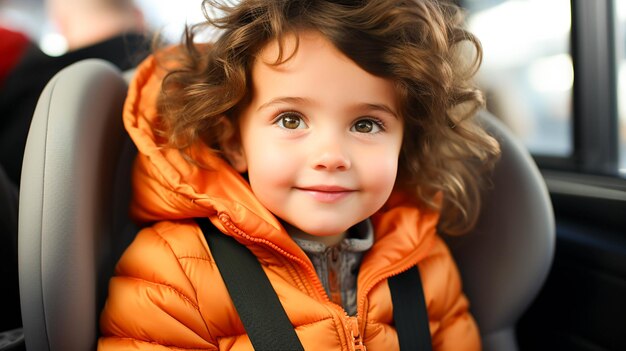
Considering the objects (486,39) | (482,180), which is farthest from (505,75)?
(482,180)

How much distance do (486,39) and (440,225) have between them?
1.40 meters

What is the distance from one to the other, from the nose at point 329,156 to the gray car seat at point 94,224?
15.1 inches

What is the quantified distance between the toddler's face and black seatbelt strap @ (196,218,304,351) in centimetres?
10

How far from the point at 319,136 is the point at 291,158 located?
2.3 inches

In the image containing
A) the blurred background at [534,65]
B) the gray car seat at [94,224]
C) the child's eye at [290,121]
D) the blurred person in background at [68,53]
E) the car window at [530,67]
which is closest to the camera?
the gray car seat at [94,224]

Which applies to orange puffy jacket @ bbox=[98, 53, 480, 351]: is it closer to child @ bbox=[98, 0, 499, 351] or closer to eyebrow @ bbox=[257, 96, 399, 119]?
child @ bbox=[98, 0, 499, 351]

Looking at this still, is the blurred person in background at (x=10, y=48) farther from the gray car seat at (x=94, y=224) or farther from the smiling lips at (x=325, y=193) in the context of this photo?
the smiling lips at (x=325, y=193)

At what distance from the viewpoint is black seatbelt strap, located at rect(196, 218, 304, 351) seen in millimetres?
941

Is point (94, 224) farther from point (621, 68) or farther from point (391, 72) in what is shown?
point (621, 68)

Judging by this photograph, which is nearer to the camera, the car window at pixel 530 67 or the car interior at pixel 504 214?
the car interior at pixel 504 214

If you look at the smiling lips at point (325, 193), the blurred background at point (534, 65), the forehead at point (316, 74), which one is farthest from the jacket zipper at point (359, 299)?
the blurred background at point (534, 65)

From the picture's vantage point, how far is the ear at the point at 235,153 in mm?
1093

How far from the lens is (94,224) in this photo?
3.23ft

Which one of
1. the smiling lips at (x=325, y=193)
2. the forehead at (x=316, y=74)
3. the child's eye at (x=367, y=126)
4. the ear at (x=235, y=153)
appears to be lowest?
the smiling lips at (x=325, y=193)
